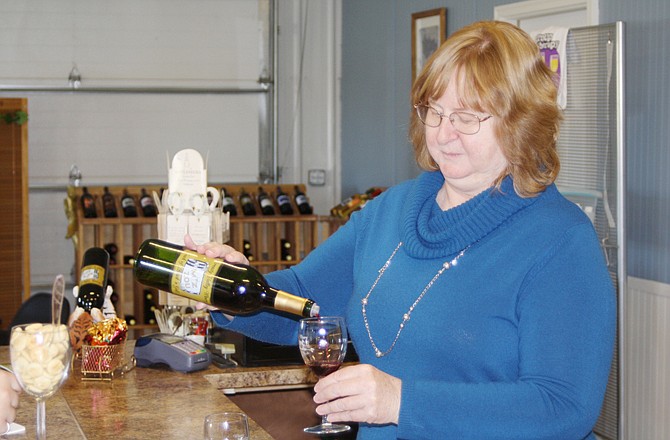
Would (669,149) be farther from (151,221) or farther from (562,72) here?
(151,221)

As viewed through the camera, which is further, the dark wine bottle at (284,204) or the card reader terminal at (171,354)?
the dark wine bottle at (284,204)

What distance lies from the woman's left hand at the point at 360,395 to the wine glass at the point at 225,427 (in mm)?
173

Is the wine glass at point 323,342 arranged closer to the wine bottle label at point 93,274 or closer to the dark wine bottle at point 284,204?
the wine bottle label at point 93,274

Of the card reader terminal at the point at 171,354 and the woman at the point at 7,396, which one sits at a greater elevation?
the woman at the point at 7,396

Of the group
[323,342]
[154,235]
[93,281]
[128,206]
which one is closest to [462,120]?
[323,342]

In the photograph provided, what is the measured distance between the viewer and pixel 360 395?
163 cm

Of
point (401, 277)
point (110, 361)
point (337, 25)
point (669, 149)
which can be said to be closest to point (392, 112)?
point (337, 25)

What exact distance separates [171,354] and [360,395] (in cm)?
132

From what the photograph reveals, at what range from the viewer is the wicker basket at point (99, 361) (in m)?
2.70

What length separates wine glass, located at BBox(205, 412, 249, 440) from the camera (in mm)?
1725

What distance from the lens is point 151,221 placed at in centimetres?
666

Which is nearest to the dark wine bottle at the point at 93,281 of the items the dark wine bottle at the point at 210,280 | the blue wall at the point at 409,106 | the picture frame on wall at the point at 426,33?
the dark wine bottle at the point at 210,280

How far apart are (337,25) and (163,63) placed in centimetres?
153

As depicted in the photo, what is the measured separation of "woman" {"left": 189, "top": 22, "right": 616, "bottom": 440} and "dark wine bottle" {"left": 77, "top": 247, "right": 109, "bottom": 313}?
127 centimetres
